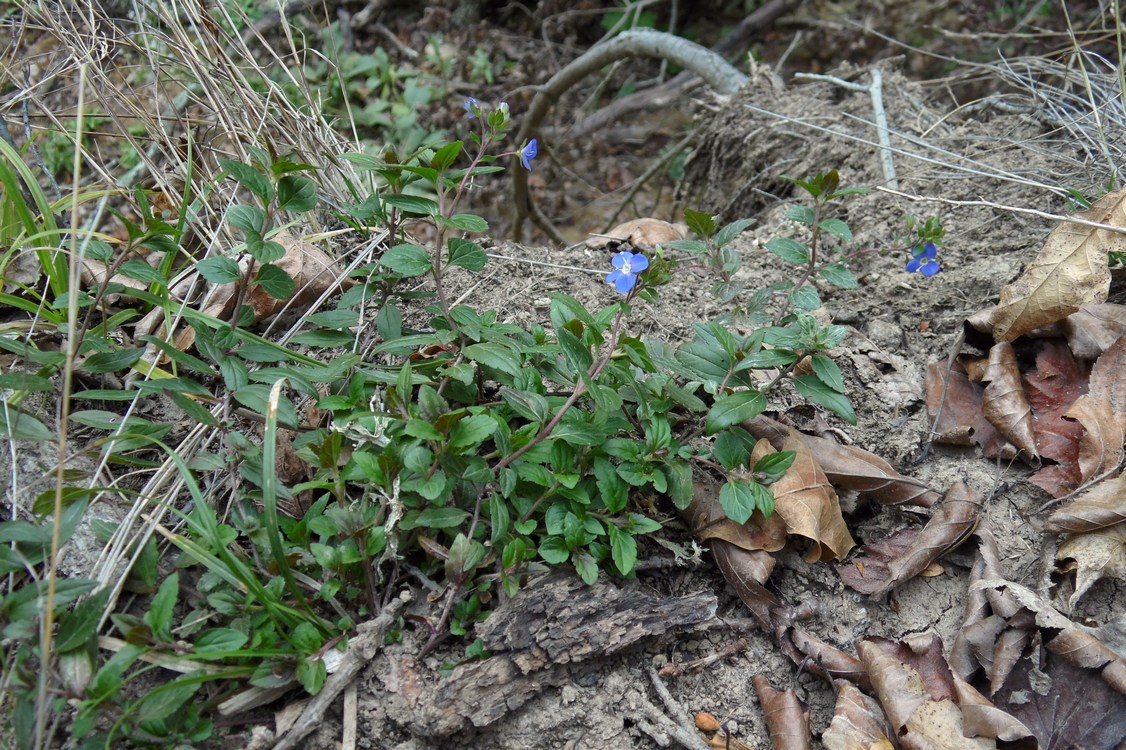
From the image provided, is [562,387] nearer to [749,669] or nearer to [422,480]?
[422,480]

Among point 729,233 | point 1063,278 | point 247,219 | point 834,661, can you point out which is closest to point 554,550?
point 834,661

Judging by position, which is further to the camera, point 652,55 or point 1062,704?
point 652,55

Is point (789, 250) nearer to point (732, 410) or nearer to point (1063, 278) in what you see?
point (732, 410)

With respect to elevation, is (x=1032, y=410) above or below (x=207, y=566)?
below

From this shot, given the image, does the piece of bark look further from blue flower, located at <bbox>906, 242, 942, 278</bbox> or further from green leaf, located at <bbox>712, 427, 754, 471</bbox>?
blue flower, located at <bbox>906, 242, 942, 278</bbox>

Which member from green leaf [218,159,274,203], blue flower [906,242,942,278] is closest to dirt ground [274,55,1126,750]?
blue flower [906,242,942,278]

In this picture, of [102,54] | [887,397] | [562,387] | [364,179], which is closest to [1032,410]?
[887,397]

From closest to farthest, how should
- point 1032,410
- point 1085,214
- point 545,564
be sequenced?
point 545,564, point 1032,410, point 1085,214
